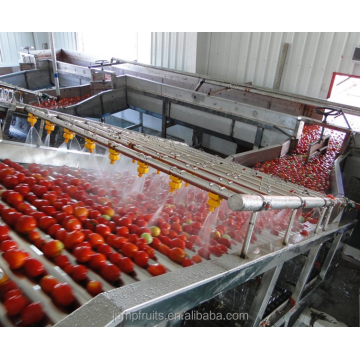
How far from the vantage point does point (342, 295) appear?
395 centimetres

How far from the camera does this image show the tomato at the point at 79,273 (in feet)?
5.13

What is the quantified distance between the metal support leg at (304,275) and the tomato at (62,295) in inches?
90.9

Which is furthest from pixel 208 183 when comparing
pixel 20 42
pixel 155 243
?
pixel 20 42

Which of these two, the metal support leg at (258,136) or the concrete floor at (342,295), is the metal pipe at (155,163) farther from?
the metal support leg at (258,136)

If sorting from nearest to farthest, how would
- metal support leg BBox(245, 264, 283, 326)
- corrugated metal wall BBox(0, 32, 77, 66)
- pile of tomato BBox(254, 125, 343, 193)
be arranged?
metal support leg BBox(245, 264, 283, 326) < pile of tomato BBox(254, 125, 343, 193) < corrugated metal wall BBox(0, 32, 77, 66)

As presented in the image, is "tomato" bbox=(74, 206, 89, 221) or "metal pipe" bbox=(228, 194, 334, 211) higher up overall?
"metal pipe" bbox=(228, 194, 334, 211)

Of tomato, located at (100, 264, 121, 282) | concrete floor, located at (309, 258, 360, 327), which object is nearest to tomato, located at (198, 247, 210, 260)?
tomato, located at (100, 264, 121, 282)

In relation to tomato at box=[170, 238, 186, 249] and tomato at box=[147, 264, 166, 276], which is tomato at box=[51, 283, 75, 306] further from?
tomato at box=[170, 238, 186, 249]

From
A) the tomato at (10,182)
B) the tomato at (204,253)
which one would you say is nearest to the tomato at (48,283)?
the tomato at (204,253)

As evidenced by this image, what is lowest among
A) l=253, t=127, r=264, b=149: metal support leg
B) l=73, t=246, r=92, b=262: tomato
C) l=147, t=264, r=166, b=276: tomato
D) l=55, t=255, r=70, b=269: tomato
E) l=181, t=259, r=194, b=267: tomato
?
l=253, t=127, r=264, b=149: metal support leg

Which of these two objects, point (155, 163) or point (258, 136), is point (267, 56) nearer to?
point (258, 136)

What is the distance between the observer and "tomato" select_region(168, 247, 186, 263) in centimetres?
187

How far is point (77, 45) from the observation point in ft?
39.6

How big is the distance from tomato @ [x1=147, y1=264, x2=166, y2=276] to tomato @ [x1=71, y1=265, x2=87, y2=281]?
1.16 ft
